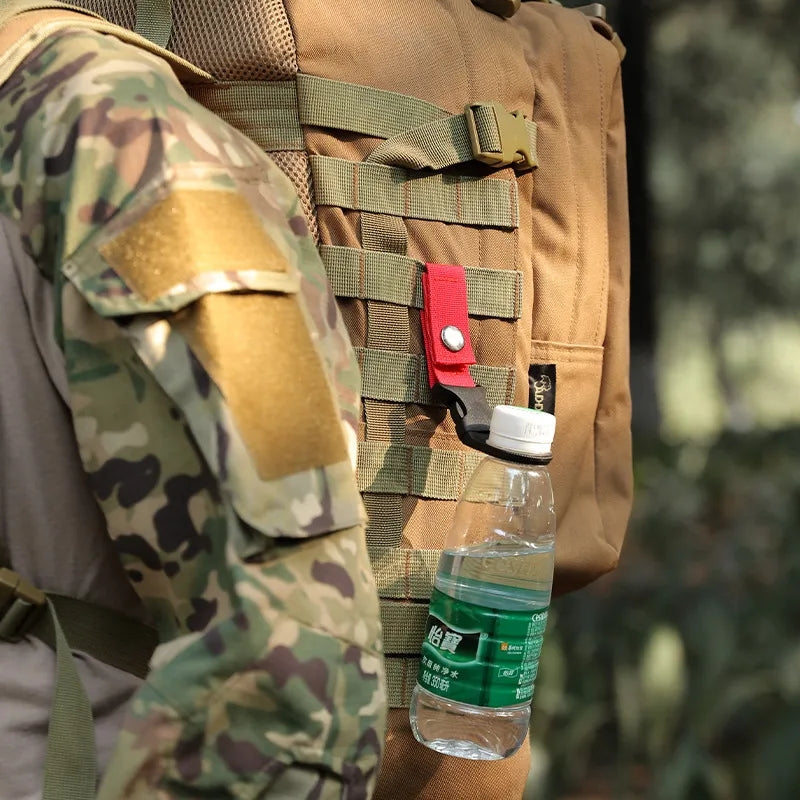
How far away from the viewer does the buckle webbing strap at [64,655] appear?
4.29 ft

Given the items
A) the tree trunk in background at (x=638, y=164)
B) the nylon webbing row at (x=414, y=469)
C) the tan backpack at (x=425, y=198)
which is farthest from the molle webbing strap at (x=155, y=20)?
the tree trunk in background at (x=638, y=164)

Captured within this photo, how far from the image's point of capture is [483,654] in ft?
5.37

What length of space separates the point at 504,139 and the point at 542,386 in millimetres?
427

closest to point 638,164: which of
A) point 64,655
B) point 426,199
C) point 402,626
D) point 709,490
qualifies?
point 709,490

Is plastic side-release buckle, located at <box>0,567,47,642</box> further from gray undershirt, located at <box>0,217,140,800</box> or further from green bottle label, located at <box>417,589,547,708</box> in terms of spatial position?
green bottle label, located at <box>417,589,547,708</box>

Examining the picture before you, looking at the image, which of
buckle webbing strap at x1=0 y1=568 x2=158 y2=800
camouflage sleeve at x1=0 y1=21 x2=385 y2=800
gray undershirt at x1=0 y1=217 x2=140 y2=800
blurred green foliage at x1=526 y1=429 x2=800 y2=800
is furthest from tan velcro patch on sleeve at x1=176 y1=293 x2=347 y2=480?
blurred green foliage at x1=526 y1=429 x2=800 y2=800

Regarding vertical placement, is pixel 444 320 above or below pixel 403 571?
above

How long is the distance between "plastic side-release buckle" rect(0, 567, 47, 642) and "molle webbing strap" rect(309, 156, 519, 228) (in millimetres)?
695

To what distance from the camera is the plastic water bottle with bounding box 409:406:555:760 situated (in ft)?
5.40

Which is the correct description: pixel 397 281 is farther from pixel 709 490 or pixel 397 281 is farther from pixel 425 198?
pixel 709 490

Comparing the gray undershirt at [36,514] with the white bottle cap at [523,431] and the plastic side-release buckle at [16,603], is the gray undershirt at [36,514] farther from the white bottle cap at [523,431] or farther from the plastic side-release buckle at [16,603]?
the white bottle cap at [523,431]

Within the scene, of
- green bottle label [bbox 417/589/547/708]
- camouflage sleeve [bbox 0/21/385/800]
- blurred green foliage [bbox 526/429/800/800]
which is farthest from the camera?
blurred green foliage [bbox 526/429/800/800]

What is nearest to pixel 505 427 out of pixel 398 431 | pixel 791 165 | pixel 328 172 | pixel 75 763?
pixel 398 431

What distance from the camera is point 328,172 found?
1.70m
